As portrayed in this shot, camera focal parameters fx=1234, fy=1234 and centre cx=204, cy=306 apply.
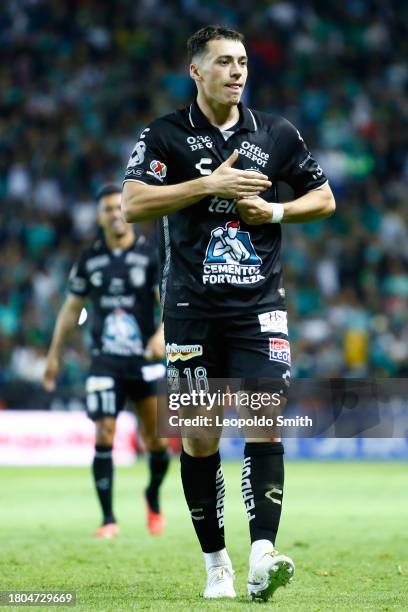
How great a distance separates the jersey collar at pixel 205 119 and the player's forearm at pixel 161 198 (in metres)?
0.43

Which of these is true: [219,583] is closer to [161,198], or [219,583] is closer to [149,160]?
[161,198]

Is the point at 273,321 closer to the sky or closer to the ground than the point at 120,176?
closer to the ground

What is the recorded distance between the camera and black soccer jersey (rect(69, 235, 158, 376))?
10094mm

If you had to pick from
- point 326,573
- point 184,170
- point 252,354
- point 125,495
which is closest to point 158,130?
point 184,170

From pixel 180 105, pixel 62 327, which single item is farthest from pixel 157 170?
pixel 180 105

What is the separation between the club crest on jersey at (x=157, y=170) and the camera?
611 centimetres

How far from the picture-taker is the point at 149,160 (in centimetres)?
612

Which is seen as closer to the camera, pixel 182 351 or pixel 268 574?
pixel 268 574

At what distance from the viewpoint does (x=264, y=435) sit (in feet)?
19.3

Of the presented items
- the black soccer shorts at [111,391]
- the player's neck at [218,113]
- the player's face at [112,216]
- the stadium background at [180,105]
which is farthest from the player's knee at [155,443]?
the stadium background at [180,105]

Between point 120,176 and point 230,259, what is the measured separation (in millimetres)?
16732

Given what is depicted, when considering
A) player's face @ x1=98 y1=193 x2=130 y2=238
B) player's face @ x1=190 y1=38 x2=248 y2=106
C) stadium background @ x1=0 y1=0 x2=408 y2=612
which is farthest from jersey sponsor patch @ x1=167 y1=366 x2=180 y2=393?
stadium background @ x1=0 y1=0 x2=408 y2=612

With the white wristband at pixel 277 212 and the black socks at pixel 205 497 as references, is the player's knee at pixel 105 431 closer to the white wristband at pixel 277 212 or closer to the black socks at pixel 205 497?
the black socks at pixel 205 497

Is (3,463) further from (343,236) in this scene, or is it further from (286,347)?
(286,347)
